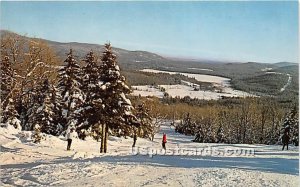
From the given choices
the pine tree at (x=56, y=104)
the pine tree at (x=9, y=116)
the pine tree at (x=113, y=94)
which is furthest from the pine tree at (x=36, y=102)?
the pine tree at (x=113, y=94)

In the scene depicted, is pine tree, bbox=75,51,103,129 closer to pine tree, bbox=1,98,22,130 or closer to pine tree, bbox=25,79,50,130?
pine tree, bbox=1,98,22,130

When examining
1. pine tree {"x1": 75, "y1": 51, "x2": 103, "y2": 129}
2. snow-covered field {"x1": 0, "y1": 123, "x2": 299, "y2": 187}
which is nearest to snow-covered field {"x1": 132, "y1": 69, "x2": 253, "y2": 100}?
pine tree {"x1": 75, "y1": 51, "x2": 103, "y2": 129}

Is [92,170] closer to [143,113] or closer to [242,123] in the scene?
[143,113]

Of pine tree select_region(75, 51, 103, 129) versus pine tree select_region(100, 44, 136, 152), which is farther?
pine tree select_region(75, 51, 103, 129)

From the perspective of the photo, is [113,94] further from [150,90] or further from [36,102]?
[150,90]

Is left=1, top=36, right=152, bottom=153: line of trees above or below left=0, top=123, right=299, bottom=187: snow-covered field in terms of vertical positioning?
above

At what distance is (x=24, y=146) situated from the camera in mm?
21812

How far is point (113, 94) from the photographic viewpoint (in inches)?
874

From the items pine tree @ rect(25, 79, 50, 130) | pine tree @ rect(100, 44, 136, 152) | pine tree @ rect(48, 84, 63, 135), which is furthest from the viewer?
pine tree @ rect(48, 84, 63, 135)

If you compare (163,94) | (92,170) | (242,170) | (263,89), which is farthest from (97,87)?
(163,94)

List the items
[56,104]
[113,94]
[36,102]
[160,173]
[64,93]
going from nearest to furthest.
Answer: [160,173] < [113,94] < [64,93] < [56,104] < [36,102]

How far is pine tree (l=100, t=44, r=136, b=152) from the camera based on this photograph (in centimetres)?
2209

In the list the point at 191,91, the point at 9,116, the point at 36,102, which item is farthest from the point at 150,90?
the point at 9,116

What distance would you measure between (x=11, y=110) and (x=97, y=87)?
33.6ft
